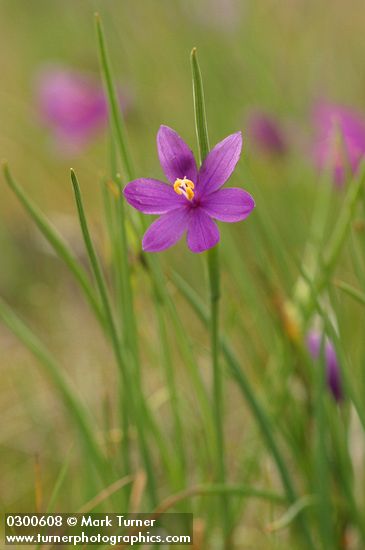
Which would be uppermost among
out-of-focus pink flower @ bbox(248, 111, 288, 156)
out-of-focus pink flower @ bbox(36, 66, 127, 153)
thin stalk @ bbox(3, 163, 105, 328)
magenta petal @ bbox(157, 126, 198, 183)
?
out-of-focus pink flower @ bbox(36, 66, 127, 153)

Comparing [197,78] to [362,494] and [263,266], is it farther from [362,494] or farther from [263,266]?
[362,494]

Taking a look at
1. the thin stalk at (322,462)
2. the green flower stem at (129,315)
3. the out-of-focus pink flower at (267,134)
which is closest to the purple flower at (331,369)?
the thin stalk at (322,462)

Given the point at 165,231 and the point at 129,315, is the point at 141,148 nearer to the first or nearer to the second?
the point at 129,315

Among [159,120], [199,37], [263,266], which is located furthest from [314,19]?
[263,266]

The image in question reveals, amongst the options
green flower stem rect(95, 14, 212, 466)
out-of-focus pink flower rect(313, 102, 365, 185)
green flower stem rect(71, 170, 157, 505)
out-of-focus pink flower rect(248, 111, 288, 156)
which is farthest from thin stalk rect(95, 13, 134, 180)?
out-of-focus pink flower rect(248, 111, 288, 156)

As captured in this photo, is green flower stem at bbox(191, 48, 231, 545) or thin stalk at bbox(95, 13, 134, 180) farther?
thin stalk at bbox(95, 13, 134, 180)

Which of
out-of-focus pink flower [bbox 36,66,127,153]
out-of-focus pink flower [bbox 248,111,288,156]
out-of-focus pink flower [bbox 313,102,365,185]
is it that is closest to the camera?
out-of-focus pink flower [bbox 313,102,365,185]

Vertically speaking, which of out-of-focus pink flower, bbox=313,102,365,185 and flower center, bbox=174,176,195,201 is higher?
out-of-focus pink flower, bbox=313,102,365,185

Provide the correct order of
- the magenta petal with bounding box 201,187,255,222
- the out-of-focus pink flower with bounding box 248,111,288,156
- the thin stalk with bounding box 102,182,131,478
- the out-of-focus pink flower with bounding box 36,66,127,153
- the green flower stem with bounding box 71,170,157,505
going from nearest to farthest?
1. the magenta petal with bounding box 201,187,255,222
2. the green flower stem with bounding box 71,170,157,505
3. the thin stalk with bounding box 102,182,131,478
4. the out-of-focus pink flower with bounding box 248,111,288,156
5. the out-of-focus pink flower with bounding box 36,66,127,153

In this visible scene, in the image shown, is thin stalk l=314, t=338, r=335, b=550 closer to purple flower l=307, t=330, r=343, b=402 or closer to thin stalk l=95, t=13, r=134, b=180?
purple flower l=307, t=330, r=343, b=402
